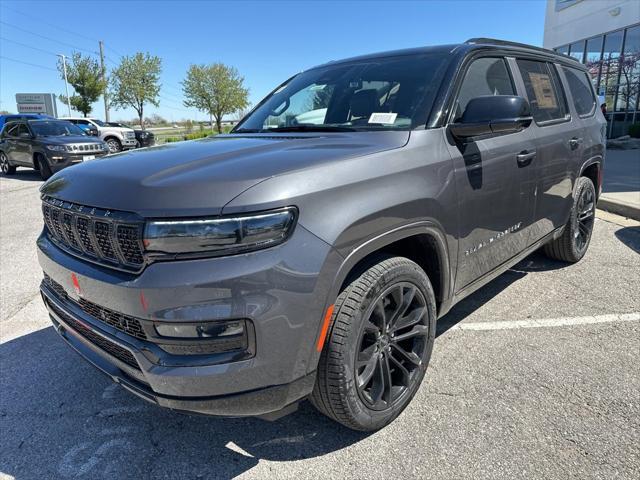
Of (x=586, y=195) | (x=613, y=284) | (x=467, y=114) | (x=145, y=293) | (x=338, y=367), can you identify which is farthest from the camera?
(x=586, y=195)

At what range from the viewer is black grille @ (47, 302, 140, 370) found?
1.96m

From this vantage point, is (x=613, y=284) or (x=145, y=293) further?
(x=613, y=284)

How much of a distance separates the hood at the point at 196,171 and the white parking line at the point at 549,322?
173cm

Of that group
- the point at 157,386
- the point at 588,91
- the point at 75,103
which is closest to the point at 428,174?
the point at 157,386

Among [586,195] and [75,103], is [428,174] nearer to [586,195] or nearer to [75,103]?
[586,195]

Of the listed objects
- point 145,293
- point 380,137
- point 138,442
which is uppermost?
point 380,137

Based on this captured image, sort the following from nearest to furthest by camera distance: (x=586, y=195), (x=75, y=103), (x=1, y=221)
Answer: (x=586, y=195)
(x=1, y=221)
(x=75, y=103)

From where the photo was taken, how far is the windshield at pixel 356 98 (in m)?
2.70

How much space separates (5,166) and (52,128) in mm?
2732

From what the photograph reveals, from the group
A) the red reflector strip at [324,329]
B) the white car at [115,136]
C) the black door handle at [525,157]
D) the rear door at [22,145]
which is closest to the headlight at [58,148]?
the rear door at [22,145]

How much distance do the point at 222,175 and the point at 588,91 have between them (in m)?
A: 4.33

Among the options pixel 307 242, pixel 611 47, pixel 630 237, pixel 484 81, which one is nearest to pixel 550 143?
pixel 484 81

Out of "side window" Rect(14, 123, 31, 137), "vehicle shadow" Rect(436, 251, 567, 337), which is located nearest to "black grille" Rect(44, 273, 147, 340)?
"vehicle shadow" Rect(436, 251, 567, 337)

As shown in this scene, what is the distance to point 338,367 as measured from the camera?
6.48ft
